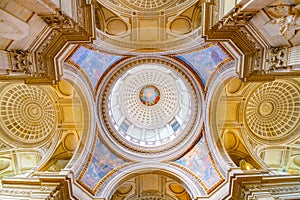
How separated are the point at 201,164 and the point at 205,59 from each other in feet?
22.3

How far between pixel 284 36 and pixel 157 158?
11.5 m

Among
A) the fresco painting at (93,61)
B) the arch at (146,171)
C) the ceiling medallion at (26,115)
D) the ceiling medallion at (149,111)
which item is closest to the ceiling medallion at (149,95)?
the ceiling medallion at (149,111)

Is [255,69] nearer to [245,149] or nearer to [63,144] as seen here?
[245,149]

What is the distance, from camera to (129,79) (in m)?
22.2

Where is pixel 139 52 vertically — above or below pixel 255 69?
above

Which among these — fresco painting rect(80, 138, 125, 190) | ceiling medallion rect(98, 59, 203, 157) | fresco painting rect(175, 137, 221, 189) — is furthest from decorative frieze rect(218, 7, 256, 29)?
fresco painting rect(80, 138, 125, 190)

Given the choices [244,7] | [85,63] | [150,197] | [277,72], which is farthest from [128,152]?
[244,7]

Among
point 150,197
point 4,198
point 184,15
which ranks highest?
point 184,15

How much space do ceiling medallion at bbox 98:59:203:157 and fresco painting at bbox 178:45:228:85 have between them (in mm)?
2100

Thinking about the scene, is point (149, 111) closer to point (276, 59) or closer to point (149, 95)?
point (149, 95)

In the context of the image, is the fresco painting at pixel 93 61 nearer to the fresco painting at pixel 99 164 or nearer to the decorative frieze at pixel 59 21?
the decorative frieze at pixel 59 21

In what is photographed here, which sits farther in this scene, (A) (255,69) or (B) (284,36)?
(A) (255,69)

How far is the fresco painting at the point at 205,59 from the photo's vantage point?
12.4m

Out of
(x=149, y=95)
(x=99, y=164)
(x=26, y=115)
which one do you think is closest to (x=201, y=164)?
(x=99, y=164)
